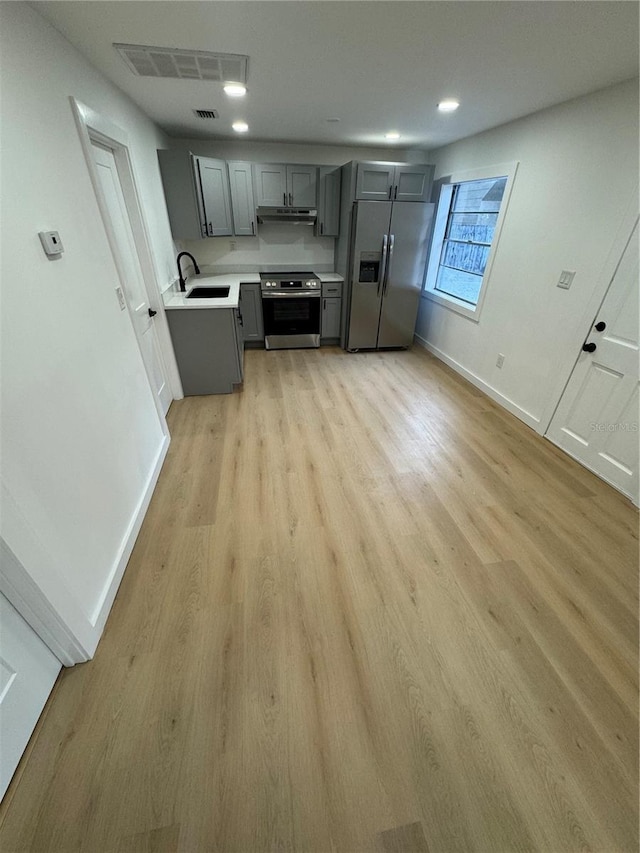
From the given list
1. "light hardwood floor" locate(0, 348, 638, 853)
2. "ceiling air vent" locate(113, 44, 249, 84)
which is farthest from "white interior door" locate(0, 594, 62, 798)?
"ceiling air vent" locate(113, 44, 249, 84)

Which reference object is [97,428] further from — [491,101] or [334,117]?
[491,101]

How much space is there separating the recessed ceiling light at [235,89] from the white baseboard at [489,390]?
306 centimetres

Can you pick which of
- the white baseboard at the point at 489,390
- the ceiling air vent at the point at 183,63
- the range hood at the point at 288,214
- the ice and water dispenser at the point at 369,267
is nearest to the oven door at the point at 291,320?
the ice and water dispenser at the point at 369,267

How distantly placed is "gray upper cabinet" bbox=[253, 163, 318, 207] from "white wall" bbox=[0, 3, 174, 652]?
7.07 ft

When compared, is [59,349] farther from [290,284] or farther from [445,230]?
[445,230]

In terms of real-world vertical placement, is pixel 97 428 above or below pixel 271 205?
below

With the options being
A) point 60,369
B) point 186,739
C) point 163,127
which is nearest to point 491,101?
point 163,127

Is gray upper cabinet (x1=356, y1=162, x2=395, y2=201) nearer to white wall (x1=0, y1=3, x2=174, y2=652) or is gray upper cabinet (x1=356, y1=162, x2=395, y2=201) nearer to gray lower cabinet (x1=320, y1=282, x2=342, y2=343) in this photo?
gray lower cabinet (x1=320, y1=282, x2=342, y2=343)

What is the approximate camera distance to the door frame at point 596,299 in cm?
204

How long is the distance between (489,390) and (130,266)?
332 cm

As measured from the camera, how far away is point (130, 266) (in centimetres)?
241

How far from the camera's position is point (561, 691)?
1.29 m

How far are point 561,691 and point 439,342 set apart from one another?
363 centimetres

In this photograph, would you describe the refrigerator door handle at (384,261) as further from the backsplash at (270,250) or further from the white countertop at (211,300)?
the white countertop at (211,300)
